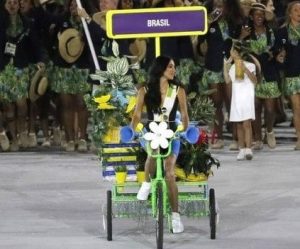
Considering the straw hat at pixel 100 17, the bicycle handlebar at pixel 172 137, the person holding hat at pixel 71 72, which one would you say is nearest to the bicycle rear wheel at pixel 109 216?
the bicycle handlebar at pixel 172 137

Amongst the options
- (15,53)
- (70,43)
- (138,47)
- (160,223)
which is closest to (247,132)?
(138,47)

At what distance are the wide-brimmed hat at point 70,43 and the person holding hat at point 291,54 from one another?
282cm

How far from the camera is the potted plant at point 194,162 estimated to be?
10.8m

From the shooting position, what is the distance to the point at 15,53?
17.6 m

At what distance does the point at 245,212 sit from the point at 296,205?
0.63 m

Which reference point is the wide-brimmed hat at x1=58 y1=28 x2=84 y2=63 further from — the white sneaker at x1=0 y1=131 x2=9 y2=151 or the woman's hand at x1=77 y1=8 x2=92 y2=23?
the white sneaker at x1=0 y1=131 x2=9 y2=151

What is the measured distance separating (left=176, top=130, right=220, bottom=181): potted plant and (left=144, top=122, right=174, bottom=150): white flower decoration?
1.84ft

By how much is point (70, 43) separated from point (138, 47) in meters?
1.02

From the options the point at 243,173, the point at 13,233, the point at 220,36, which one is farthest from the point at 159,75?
the point at 220,36

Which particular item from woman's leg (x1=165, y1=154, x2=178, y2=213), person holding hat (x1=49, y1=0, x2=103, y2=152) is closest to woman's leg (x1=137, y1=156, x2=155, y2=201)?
woman's leg (x1=165, y1=154, x2=178, y2=213)

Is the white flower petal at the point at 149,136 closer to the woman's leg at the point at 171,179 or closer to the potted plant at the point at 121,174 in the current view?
the woman's leg at the point at 171,179

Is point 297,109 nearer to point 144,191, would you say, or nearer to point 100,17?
point 100,17

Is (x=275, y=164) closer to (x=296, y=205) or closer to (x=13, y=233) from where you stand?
(x=296, y=205)

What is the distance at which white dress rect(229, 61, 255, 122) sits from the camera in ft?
53.9
